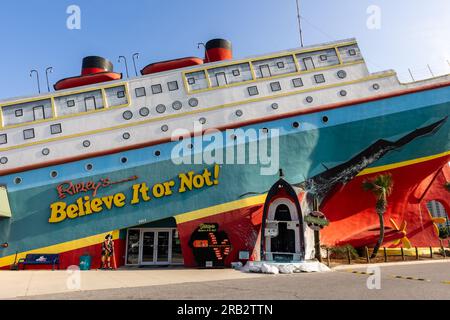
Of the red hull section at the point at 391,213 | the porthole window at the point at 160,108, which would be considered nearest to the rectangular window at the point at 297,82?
the red hull section at the point at 391,213

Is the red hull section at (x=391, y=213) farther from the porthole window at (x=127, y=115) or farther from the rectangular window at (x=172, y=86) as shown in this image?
the porthole window at (x=127, y=115)

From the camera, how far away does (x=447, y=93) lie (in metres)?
22.4

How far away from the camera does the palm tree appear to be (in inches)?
810

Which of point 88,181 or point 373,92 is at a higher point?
point 373,92

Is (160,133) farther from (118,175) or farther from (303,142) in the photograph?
(303,142)

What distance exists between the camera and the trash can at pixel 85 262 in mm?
17938

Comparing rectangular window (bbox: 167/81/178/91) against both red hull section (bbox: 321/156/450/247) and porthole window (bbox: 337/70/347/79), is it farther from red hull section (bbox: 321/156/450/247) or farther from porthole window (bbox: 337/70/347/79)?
red hull section (bbox: 321/156/450/247)

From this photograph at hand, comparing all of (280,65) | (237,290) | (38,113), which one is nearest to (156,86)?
(38,113)

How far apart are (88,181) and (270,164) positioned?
10546 millimetres

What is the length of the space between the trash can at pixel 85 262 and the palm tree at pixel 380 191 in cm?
1630

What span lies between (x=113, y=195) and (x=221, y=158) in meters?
6.46

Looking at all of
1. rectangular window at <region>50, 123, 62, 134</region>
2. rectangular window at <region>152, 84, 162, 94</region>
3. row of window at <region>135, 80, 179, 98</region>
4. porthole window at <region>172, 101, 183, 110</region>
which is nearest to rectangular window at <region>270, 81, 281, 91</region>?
porthole window at <region>172, 101, 183, 110</region>
